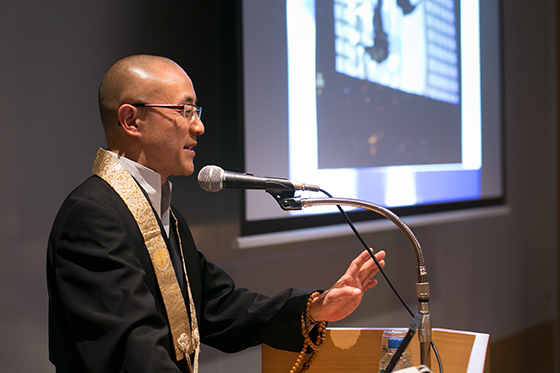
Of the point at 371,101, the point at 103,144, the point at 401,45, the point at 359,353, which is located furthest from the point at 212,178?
the point at 401,45

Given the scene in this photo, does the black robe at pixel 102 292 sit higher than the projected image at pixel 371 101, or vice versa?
the projected image at pixel 371 101

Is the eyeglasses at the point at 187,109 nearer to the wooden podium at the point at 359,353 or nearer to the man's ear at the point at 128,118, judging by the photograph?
the man's ear at the point at 128,118

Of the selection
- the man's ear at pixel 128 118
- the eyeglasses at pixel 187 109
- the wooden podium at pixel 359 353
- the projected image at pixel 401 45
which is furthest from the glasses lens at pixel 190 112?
the projected image at pixel 401 45

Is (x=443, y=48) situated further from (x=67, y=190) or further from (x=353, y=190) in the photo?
(x=67, y=190)

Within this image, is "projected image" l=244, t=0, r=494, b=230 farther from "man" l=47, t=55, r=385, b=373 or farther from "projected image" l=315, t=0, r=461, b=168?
"man" l=47, t=55, r=385, b=373

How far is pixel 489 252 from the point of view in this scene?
10.1ft

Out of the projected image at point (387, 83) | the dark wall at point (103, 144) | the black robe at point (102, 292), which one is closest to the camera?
the black robe at point (102, 292)

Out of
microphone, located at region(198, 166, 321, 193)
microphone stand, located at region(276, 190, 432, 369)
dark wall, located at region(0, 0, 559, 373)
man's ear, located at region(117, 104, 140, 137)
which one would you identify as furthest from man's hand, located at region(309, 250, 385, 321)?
dark wall, located at region(0, 0, 559, 373)

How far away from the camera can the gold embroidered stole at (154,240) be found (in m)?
1.05

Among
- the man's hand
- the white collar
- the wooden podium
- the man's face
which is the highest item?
the man's face

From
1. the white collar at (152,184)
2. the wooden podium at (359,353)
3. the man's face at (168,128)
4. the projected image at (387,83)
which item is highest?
the projected image at (387,83)

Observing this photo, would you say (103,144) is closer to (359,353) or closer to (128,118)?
(128,118)

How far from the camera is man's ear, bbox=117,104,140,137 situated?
42.4 inches

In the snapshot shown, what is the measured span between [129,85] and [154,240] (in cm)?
33
